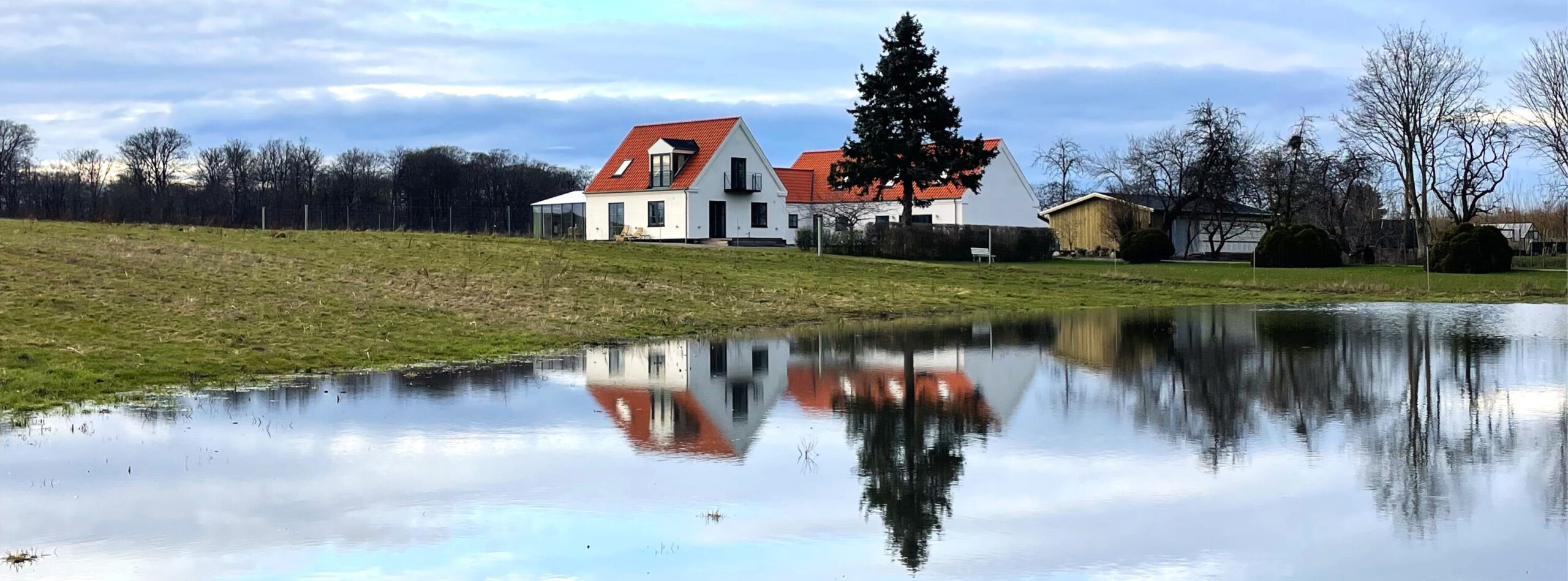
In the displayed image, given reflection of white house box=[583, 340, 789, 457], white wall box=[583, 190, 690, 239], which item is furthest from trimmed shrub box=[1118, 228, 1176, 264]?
reflection of white house box=[583, 340, 789, 457]

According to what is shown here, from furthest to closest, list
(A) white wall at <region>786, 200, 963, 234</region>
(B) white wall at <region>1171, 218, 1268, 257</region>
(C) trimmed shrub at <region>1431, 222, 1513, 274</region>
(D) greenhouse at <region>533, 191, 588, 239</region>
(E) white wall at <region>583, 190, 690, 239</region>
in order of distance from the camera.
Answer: (D) greenhouse at <region>533, 191, 588, 239</region>
(B) white wall at <region>1171, 218, 1268, 257</region>
(A) white wall at <region>786, 200, 963, 234</region>
(E) white wall at <region>583, 190, 690, 239</region>
(C) trimmed shrub at <region>1431, 222, 1513, 274</region>

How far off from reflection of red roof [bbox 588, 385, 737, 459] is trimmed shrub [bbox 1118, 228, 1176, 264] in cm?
4294

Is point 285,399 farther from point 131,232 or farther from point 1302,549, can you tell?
point 131,232

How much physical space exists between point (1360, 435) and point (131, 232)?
3317 cm

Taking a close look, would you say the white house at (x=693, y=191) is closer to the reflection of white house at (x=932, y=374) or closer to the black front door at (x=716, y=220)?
the black front door at (x=716, y=220)

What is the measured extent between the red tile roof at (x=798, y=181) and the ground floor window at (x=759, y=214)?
Result: 6.65 metres

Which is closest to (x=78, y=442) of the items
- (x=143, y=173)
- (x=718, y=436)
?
(x=718, y=436)

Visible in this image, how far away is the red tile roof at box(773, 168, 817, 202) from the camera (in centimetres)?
7425

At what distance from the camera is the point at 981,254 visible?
52.8 metres

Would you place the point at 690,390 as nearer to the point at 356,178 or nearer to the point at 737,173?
the point at 737,173

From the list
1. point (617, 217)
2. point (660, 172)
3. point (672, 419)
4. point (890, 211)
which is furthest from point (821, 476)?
point (890, 211)

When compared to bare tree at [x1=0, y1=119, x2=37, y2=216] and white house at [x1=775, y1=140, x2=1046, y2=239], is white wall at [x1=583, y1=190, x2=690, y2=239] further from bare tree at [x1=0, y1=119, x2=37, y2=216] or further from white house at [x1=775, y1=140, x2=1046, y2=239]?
bare tree at [x1=0, y1=119, x2=37, y2=216]

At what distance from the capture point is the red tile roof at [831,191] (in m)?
68.3

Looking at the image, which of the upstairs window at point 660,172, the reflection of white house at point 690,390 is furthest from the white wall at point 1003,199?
the reflection of white house at point 690,390
